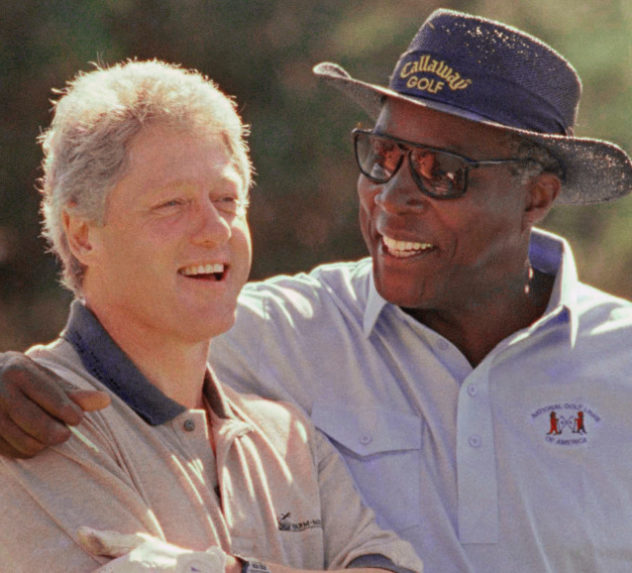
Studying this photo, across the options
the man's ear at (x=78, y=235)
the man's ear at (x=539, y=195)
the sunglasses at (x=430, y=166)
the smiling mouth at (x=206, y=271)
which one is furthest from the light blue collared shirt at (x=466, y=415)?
Answer: the man's ear at (x=78, y=235)

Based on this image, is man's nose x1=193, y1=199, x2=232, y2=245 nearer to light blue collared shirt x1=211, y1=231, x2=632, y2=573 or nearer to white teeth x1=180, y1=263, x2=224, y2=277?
white teeth x1=180, y1=263, x2=224, y2=277

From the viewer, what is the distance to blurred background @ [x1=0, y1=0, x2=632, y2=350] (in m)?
6.75

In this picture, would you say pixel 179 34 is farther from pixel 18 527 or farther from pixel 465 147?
pixel 18 527

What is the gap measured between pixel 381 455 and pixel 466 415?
264 mm

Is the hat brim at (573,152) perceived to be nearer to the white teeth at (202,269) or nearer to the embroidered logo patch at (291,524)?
the white teeth at (202,269)

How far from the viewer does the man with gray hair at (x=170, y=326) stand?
2.80 metres

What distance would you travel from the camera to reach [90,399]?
2.65m

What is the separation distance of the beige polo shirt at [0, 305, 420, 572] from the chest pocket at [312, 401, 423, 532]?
0.23m

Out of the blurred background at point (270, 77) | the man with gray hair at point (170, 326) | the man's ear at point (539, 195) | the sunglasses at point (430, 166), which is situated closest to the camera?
the man with gray hair at point (170, 326)

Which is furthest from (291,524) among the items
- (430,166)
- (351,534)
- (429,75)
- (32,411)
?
(429,75)

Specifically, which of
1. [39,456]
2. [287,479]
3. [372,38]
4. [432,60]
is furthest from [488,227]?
[372,38]

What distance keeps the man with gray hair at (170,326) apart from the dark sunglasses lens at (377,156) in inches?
29.4

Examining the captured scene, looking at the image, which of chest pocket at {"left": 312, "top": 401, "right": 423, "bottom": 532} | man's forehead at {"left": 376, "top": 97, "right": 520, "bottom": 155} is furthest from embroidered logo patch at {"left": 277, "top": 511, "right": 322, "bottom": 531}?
man's forehead at {"left": 376, "top": 97, "right": 520, "bottom": 155}

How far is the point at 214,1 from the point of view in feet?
23.0
